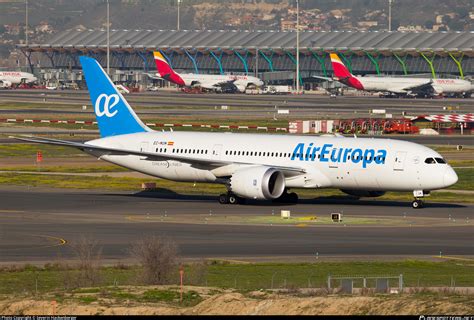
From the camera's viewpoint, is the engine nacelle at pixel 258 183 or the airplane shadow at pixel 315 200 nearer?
the engine nacelle at pixel 258 183

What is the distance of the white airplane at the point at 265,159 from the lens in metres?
77.5

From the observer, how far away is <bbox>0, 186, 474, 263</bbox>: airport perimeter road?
61.0m

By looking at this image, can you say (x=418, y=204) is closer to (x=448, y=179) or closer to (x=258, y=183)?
(x=448, y=179)

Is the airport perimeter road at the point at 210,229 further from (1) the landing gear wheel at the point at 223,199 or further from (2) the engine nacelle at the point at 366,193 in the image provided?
(2) the engine nacelle at the point at 366,193

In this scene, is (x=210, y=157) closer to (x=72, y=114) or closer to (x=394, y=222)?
(x=394, y=222)

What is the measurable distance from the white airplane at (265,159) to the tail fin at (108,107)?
2.8 inches

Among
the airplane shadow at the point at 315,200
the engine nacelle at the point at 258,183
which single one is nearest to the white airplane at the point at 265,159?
the engine nacelle at the point at 258,183

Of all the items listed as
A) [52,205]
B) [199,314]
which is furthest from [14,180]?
[199,314]

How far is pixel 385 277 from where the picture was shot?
50750 mm

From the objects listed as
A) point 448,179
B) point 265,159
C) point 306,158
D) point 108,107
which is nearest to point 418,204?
point 448,179

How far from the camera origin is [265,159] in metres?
81.0

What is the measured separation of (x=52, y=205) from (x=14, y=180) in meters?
15.5

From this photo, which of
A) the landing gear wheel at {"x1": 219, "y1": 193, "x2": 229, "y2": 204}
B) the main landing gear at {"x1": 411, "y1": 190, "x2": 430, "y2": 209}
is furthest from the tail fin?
the main landing gear at {"x1": 411, "y1": 190, "x2": 430, "y2": 209}

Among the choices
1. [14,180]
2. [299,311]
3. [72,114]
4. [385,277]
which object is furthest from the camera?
[72,114]
